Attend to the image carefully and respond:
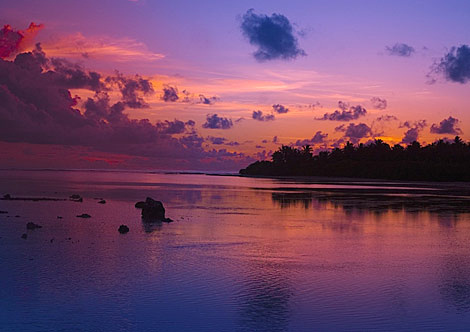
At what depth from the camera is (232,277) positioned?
17.2 m

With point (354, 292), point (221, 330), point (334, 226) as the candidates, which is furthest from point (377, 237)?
point (221, 330)

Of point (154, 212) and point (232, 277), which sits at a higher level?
point (154, 212)

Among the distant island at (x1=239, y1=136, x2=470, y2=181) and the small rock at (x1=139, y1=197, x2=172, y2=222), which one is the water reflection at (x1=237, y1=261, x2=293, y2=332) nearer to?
the small rock at (x1=139, y1=197, x2=172, y2=222)

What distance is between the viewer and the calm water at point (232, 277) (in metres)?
12.6

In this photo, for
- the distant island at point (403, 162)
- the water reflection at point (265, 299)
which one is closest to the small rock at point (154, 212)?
the water reflection at point (265, 299)

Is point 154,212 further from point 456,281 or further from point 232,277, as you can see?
point 456,281

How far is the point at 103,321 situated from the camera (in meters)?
12.2

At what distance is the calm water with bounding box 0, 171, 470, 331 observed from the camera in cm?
1260

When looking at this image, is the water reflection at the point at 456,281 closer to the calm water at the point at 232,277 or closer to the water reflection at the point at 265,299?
the calm water at the point at 232,277

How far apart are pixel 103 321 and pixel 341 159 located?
189114 millimetres

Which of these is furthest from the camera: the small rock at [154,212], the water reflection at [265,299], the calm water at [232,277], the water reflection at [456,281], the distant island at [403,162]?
the distant island at [403,162]

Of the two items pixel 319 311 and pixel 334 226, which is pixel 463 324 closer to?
pixel 319 311

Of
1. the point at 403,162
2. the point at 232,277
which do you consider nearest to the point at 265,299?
the point at 232,277

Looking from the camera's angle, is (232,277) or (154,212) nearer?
(232,277)
